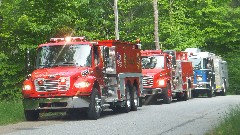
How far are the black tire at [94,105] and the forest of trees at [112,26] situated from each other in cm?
886

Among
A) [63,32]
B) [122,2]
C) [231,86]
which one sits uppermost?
[122,2]

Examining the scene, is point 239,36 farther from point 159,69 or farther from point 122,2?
point 159,69

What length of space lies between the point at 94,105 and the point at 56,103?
3.96 ft

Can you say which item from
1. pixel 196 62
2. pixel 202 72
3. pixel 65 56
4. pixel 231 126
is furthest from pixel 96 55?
pixel 196 62

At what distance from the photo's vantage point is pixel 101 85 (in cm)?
2036

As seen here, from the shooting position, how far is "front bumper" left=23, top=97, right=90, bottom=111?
62.0ft

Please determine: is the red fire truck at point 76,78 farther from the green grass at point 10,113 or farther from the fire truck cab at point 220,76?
the fire truck cab at point 220,76

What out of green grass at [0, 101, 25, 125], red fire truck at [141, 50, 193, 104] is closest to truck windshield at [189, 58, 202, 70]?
red fire truck at [141, 50, 193, 104]

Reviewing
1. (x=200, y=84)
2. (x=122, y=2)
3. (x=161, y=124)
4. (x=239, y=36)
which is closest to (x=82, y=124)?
(x=161, y=124)

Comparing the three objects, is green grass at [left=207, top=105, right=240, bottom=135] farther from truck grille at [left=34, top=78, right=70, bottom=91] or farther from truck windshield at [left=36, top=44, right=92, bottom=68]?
truck windshield at [left=36, top=44, right=92, bottom=68]

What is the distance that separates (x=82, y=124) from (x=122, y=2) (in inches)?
1378

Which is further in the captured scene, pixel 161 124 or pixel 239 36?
pixel 239 36

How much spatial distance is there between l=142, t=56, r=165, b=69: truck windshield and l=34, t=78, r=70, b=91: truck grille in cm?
1245

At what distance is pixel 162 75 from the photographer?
30.6 m
